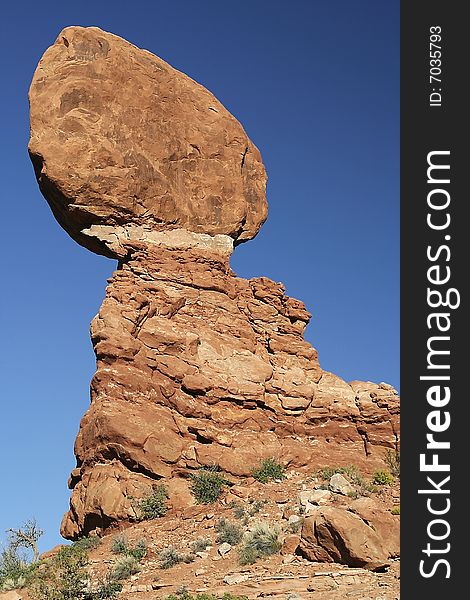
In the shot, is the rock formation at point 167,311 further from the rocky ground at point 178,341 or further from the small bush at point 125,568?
the small bush at point 125,568

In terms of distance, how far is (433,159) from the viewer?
13.0 m

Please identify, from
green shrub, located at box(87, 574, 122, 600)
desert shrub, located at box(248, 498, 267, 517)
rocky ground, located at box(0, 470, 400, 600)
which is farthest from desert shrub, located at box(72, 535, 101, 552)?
desert shrub, located at box(248, 498, 267, 517)

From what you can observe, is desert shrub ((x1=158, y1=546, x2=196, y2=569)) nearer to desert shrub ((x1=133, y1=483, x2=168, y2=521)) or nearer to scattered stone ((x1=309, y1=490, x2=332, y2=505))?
desert shrub ((x1=133, y1=483, x2=168, y2=521))

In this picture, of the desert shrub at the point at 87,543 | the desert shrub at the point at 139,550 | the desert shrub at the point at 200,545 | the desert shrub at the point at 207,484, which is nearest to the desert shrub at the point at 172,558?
the desert shrub at the point at 200,545

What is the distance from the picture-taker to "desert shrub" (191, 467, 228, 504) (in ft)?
77.9

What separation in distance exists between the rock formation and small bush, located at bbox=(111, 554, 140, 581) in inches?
103

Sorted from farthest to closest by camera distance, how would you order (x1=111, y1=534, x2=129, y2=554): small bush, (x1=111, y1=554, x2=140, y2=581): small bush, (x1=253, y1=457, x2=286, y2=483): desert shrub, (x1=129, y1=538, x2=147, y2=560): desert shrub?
1. (x1=253, y1=457, x2=286, y2=483): desert shrub
2. (x1=111, y1=534, x2=129, y2=554): small bush
3. (x1=129, y1=538, x2=147, y2=560): desert shrub
4. (x1=111, y1=554, x2=140, y2=581): small bush

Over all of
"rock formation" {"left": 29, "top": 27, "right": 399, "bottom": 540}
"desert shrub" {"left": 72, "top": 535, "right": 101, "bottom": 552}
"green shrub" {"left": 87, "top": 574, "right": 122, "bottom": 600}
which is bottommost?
"green shrub" {"left": 87, "top": 574, "right": 122, "bottom": 600}

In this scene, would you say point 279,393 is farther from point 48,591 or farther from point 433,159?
point 433,159

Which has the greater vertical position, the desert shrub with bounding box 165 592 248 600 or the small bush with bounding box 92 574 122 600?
the small bush with bounding box 92 574 122 600

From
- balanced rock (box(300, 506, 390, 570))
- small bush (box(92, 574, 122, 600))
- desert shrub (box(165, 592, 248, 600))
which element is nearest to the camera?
desert shrub (box(165, 592, 248, 600))

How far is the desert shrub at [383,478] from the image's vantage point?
2497 cm

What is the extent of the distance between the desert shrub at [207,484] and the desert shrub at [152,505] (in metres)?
0.88

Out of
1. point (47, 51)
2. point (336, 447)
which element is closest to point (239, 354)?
point (336, 447)
